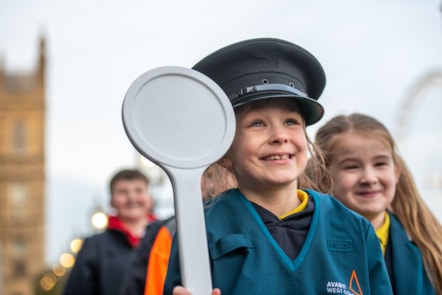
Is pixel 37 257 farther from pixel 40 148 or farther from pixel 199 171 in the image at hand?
pixel 199 171

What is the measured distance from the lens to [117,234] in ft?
17.6

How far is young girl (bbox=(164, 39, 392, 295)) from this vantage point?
1.99 m

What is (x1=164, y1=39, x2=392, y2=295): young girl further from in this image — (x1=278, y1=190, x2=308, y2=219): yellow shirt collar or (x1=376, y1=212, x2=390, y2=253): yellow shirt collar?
(x1=376, y1=212, x2=390, y2=253): yellow shirt collar

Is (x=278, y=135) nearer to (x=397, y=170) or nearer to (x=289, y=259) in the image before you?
(x=289, y=259)

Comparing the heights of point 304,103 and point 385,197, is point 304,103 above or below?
above

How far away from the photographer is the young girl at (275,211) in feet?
6.54

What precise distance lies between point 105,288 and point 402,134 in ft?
72.1

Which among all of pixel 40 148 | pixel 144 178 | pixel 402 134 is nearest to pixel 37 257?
pixel 40 148

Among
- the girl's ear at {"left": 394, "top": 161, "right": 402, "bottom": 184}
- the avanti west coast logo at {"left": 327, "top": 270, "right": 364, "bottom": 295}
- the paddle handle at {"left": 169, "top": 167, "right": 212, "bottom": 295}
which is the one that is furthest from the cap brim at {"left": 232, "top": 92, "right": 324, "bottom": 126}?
the girl's ear at {"left": 394, "top": 161, "right": 402, "bottom": 184}

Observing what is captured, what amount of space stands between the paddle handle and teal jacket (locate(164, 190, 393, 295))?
0.26 metres

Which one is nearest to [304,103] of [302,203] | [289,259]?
[302,203]

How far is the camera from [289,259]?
200 cm

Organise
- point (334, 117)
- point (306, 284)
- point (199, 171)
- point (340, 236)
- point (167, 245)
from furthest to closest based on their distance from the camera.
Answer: point (167, 245) < point (334, 117) < point (340, 236) < point (306, 284) < point (199, 171)

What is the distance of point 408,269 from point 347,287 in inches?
26.0
